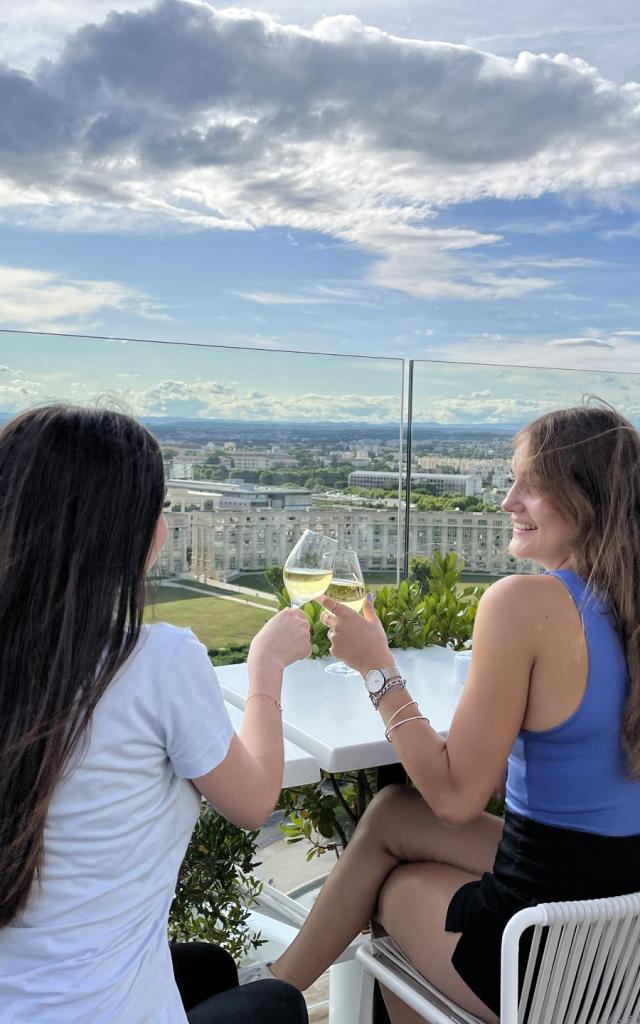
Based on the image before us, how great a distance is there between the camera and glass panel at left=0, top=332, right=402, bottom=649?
114 inches

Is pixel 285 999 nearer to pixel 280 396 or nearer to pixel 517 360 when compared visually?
pixel 280 396

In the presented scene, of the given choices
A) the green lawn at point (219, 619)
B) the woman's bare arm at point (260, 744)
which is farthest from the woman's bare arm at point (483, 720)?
the green lawn at point (219, 619)

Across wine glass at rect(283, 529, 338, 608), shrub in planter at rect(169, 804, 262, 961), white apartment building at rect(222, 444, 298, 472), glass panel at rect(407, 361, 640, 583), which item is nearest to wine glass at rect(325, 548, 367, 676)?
wine glass at rect(283, 529, 338, 608)

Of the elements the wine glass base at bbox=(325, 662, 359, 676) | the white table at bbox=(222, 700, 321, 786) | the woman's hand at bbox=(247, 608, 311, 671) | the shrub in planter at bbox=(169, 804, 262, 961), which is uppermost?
the woman's hand at bbox=(247, 608, 311, 671)

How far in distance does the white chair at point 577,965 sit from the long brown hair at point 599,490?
23 centimetres

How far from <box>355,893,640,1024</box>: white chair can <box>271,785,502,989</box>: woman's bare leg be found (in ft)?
1.08

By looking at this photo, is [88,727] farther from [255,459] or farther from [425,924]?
[255,459]

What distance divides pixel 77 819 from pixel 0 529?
0.28 metres

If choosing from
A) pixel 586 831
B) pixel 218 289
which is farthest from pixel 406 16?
pixel 586 831

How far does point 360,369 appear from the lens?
10.4ft

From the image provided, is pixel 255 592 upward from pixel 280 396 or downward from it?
downward

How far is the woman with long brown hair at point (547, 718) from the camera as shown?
4.10 ft

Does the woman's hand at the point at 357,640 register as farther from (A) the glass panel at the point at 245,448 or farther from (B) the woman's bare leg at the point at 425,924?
(A) the glass panel at the point at 245,448

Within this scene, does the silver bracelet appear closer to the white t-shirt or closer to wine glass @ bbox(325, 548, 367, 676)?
wine glass @ bbox(325, 548, 367, 676)
